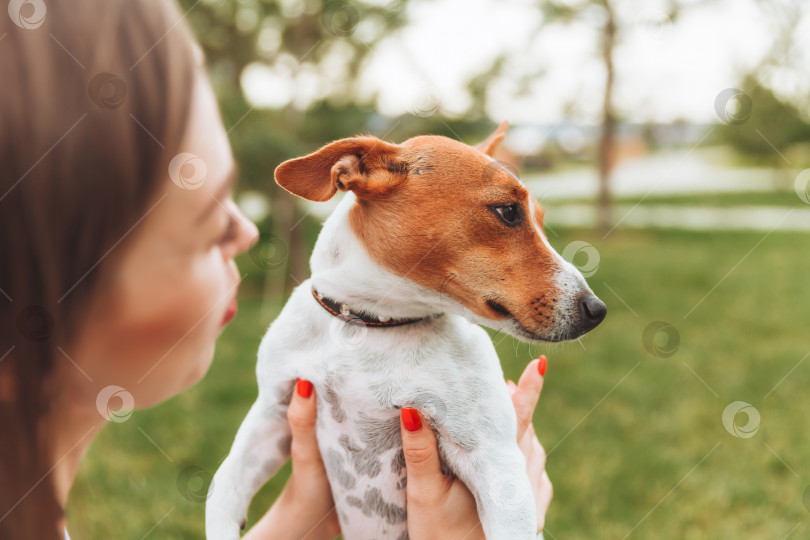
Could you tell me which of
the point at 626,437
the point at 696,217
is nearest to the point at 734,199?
the point at 696,217

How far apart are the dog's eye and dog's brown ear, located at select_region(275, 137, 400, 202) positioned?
10.1 inches

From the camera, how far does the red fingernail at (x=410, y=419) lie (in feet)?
5.30

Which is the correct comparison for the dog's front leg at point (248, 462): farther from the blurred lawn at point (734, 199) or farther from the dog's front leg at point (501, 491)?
the blurred lawn at point (734, 199)

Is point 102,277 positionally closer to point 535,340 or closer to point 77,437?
point 77,437

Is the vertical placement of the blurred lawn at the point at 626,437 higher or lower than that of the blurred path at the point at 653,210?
higher

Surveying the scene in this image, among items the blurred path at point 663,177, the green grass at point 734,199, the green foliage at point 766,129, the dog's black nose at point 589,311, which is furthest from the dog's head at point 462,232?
the green grass at point 734,199

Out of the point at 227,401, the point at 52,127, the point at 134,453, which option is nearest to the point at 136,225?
the point at 52,127

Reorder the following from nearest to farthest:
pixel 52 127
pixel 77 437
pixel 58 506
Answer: pixel 52 127
pixel 58 506
pixel 77 437

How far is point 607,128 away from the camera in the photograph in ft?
33.3

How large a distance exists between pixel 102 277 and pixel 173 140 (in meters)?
0.28

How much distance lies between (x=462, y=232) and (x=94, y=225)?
847 mm

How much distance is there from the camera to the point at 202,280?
1.38 m

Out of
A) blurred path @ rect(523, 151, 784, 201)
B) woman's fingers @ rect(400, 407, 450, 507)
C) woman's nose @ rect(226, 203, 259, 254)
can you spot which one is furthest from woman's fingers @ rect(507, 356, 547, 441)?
blurred path @ rect(523, 151, 784, 201)

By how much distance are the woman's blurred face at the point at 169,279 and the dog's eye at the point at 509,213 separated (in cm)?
66
